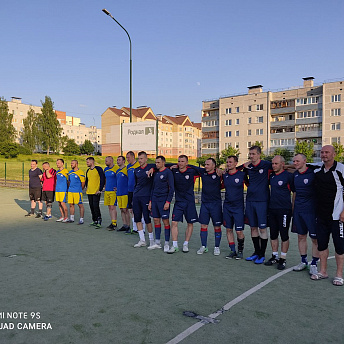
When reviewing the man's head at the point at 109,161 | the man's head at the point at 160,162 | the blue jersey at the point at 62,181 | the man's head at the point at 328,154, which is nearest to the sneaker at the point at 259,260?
the man's head at the point at 328,154

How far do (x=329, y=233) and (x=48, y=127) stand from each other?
257ft

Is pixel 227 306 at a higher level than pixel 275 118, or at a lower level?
lower

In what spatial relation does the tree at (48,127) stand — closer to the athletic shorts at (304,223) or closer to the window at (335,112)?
the window at (335,112)

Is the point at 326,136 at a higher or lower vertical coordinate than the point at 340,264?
higher

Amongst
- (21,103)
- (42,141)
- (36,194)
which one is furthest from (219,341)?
(21,103)

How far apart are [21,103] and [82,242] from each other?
4359 inches

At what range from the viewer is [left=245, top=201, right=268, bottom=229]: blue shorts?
6.64m

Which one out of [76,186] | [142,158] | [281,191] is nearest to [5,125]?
[76,186]

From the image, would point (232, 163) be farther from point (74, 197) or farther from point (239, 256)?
point (74, 197)

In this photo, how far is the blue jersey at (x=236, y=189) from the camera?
6.97 meters

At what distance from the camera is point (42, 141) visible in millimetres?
76188

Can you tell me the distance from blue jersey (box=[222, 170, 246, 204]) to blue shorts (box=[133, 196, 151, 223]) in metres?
2.05

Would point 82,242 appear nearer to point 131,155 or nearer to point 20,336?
point 131,155

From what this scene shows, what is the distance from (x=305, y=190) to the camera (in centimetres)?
604
